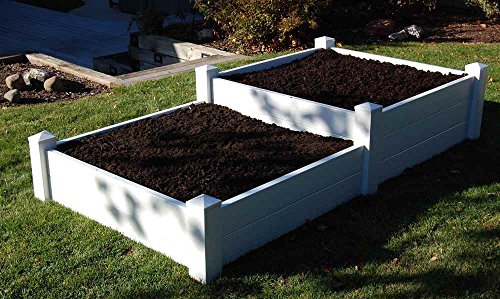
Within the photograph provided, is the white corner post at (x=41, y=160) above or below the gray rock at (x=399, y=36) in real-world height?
above

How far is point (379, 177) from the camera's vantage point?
7.45 metres

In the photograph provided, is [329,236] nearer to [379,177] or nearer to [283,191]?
[283,191]

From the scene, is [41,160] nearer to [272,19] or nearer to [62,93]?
[62,93]

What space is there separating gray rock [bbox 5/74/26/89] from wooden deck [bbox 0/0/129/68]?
3.22 meters

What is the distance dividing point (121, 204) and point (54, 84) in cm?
537

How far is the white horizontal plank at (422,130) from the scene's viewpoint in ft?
24.5

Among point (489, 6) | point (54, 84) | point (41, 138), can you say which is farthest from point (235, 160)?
point (489, 6)

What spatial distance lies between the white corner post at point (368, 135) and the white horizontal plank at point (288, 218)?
0.31ft

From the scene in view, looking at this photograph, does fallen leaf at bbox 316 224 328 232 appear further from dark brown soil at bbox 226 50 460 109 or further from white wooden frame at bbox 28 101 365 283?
dark brown soil at bbox 226 50 460 109

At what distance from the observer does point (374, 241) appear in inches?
248

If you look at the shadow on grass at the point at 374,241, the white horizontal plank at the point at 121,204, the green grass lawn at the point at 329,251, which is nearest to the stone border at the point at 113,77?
the green grass lawn at the point at 329,251

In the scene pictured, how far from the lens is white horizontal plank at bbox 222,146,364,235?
19.3 ft

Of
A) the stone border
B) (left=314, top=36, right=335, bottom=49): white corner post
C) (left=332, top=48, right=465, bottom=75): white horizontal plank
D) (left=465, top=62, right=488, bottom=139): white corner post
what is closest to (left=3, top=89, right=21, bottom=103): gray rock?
the stone border

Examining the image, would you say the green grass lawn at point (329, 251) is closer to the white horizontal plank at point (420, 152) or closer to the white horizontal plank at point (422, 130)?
the white horizontal plank at point (420, 152)
